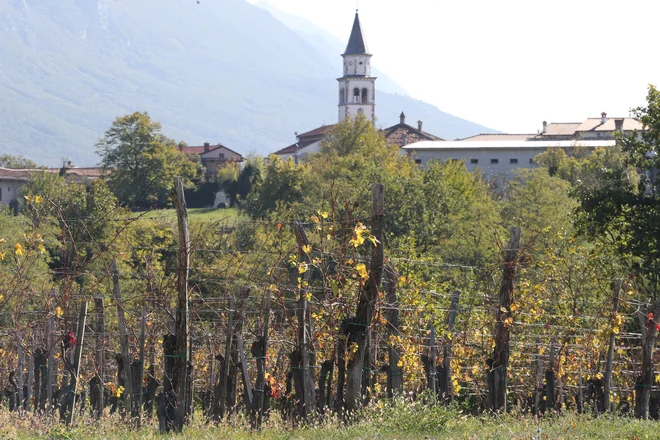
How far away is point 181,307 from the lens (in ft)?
41.8

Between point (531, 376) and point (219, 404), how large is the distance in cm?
723

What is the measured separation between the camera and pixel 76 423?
14.1 metres

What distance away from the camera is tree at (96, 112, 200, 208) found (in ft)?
313

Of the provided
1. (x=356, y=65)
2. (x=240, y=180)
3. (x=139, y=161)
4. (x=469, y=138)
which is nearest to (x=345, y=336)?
(x=139, y=161)

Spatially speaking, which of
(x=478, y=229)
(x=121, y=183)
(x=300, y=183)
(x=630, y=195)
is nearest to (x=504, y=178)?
(x=300, y=183)

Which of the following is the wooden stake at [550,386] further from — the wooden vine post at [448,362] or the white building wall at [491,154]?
the white building wall at [491,154]

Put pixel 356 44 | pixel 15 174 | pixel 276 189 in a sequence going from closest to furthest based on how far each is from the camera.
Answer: pixel 276 189 → pixel 15 174 → pixel 356 44

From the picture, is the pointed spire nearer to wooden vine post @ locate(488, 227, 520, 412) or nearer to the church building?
the church building

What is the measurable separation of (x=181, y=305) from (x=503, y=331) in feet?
16.4

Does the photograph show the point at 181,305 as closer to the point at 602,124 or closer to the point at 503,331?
the point at 503,331

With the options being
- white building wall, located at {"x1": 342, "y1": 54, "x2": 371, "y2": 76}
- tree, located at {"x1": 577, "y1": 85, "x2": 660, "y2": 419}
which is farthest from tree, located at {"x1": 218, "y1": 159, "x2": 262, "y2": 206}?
tree, located at {"x1": 577, "y1": 85, "x2": 660, "y2": 419}

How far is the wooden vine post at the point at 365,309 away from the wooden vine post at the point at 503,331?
2.37 m

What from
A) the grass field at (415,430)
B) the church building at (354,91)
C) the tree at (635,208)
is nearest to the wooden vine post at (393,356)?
the grass field at (415,430)

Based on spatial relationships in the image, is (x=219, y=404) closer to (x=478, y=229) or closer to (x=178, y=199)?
(x=178, y=199)
